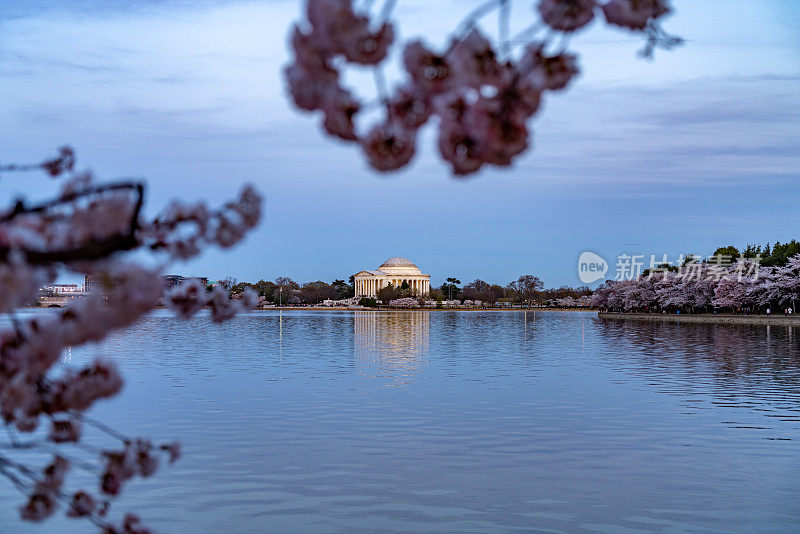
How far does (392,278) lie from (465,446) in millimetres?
137281

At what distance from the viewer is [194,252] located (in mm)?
3408

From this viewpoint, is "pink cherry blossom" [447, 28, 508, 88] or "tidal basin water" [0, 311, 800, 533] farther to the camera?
→ "tidal basin water" [0, 311, 800, 533]

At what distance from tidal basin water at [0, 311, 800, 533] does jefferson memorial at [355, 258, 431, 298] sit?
123681 mm

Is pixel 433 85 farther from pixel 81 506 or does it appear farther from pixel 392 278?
pixel 392 278

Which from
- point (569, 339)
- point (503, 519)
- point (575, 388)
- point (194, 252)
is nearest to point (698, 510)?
point (503, 519)

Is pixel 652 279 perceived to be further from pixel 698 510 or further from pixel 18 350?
pixel 18 350

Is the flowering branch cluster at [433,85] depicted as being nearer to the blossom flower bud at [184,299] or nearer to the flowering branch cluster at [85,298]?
the flowering branch cluster at [85,298]

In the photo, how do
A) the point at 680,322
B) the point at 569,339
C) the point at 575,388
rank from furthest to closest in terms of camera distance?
the point at 680,322 < the point at 569,339 < the point at 575,388

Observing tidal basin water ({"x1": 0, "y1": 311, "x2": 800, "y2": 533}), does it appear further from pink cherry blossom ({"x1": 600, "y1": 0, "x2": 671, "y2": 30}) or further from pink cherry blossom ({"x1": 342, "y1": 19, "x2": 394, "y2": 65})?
pink cherry blossom ({"x1": 342, "y1": 19, "x2": 394, "y2": 65})

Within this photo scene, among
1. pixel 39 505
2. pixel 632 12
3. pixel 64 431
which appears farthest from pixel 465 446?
pixel 632 12

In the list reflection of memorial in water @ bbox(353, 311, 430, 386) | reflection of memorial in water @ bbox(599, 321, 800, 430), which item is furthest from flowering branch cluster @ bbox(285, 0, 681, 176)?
reflection of memorial in water @ bbox(353, 311, 430, 386)

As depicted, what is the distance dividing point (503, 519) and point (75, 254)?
7.81 meters

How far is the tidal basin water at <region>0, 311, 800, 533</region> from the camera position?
9328mm

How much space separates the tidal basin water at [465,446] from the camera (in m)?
9.33
